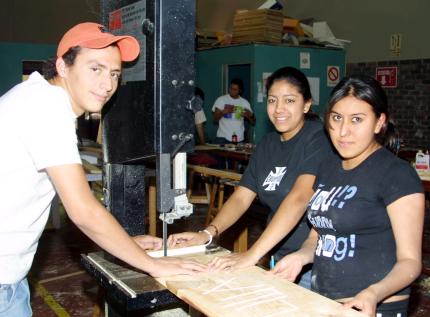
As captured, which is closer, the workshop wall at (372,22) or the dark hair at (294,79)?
the dark hair at (294,79)

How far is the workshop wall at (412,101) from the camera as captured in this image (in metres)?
7.35

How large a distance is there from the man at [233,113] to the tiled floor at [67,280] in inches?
95.9

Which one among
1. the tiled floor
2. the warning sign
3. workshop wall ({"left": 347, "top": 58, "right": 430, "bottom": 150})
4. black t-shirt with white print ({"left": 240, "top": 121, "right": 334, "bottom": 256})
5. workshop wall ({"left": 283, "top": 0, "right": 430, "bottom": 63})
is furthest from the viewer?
the warning sign

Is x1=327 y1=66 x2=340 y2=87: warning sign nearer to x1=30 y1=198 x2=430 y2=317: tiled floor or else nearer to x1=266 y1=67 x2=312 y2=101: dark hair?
x1=30 y1=198 x2=430 y2=317: tiled floor

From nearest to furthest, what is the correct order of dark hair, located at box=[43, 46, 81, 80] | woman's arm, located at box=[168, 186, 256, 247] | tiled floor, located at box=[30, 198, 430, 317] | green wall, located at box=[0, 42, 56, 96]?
dark hair, located at box=[43, 46, 81, 80], woman's arm, located at box=[168, 186, 256, 247], tiled floor, located at box=[30, 198, 430, 317], green wall, located at box=[0, 42, 56, 96]

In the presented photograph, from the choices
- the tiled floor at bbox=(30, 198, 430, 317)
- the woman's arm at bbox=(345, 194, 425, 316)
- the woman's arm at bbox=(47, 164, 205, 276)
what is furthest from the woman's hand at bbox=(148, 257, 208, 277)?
the tiled floor at bbox=(30, 198, 430, 317)

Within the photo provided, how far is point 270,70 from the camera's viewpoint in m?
8.30

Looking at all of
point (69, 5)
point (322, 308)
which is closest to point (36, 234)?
point (322, 308)

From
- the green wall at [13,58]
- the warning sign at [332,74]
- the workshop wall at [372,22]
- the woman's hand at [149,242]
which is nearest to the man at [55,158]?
the woman's hand at [149,242]

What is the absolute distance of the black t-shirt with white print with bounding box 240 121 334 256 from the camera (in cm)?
212

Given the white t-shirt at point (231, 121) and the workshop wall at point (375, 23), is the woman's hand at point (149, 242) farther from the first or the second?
the workshop wall at point (375, 23)

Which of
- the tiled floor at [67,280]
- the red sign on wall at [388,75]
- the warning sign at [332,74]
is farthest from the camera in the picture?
the warning sign at [332,74]

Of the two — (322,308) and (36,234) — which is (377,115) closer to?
(322,308)

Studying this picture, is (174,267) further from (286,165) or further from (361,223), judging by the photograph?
(286,165)
